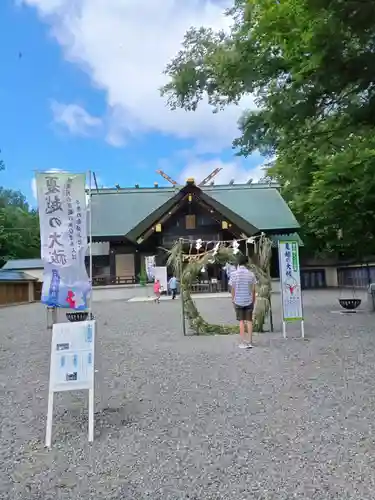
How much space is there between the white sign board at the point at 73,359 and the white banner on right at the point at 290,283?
5.97 metres

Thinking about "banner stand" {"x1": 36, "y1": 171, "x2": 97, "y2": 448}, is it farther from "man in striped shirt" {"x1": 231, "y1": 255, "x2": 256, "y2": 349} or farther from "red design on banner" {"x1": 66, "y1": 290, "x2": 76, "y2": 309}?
"man in striped shirt" {"x1": 231, "y1": 255, "x2": 256, "y2": 349}

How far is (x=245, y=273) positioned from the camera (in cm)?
888

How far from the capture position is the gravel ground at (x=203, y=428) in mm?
3260

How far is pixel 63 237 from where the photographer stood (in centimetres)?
539

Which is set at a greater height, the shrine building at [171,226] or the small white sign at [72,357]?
the shrine building at [171,226]

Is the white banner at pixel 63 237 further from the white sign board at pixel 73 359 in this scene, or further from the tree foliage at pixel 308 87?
the tree foliage at pixel 308 87

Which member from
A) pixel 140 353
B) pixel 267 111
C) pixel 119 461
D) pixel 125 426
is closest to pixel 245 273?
pixel 140 353

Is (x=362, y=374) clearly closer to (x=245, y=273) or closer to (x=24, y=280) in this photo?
(x=245, y=273)

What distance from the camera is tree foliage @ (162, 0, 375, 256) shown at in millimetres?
7711

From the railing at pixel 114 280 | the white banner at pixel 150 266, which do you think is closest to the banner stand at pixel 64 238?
the white banner at pixel 150 266

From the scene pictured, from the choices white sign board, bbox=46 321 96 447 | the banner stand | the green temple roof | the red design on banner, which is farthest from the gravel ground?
the green temple roof

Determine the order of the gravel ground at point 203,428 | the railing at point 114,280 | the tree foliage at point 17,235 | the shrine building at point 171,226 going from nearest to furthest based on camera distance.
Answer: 1. the gravel ground at point 203,428
2. the shrine building at point 171,226
3. the railing at point 114,280
4. the tree foliage at point 17,235

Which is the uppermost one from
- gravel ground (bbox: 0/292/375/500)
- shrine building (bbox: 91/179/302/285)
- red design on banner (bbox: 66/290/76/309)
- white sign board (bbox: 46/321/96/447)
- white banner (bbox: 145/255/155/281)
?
shrine building (bbox: 91/179/302/285)

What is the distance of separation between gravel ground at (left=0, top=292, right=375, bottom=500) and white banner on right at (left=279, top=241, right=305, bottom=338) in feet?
4.41
